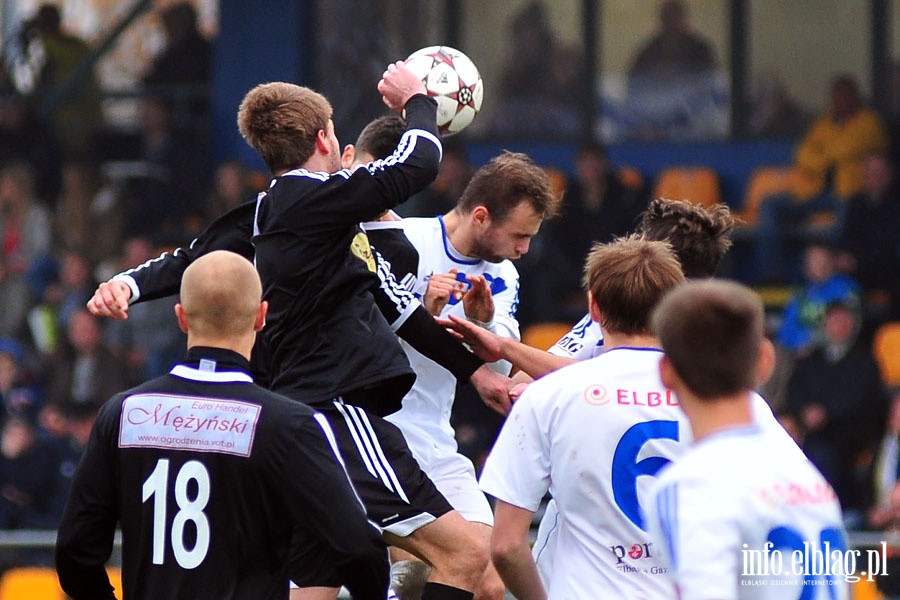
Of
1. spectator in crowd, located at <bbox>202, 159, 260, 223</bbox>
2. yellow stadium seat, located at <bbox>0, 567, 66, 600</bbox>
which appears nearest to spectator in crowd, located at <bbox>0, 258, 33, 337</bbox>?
spectator in crowd, located at <bbox>202, 159, 260, 223</bbox>

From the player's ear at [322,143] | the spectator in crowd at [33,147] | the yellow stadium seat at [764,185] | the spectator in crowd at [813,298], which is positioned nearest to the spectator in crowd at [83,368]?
the spectator in crowd at [33,147]

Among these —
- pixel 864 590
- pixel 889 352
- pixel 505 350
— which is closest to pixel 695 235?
pixel 505 350

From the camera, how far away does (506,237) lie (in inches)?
200

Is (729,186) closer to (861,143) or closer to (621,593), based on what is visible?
(861,143)

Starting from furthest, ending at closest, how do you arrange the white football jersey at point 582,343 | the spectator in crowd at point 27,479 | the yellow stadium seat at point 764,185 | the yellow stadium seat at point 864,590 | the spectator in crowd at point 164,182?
1. the spectator in crowd at point 164,182
2. the yellow stadium seat at point 764,185
3. the spectator in crowd at point 27,479
4. the yellow stadium seat at point 864,590
5. the white football jersey at point 582,343

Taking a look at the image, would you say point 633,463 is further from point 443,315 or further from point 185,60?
point 185,60

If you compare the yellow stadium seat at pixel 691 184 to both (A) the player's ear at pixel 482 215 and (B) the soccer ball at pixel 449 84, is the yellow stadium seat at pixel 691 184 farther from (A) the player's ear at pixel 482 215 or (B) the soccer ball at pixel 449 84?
(A) the player's ear at pixel 482 215

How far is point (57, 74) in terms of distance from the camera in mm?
12758

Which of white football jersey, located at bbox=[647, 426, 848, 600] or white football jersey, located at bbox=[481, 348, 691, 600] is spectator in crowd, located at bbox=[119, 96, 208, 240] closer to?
white football jersey, located at bbox=[481, 348, 691, 600]

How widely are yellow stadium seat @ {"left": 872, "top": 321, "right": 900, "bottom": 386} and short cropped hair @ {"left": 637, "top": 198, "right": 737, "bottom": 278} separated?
17.7 feet

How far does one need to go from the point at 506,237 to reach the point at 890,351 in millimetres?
5367

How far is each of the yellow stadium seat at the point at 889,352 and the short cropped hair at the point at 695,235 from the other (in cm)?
540

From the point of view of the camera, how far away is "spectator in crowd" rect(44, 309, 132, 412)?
11.2 metres

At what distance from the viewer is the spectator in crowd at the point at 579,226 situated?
34.2 feet
